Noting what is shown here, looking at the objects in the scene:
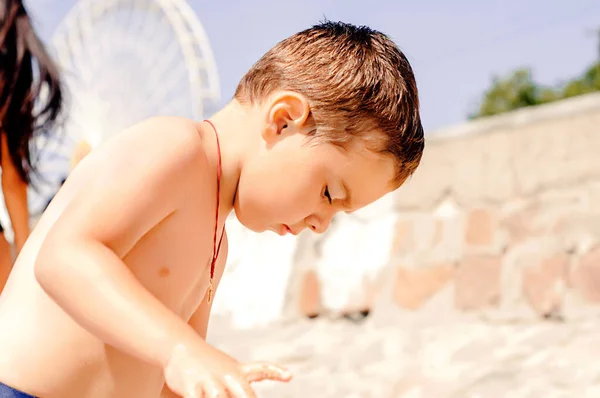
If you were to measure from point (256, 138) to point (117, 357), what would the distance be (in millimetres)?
384

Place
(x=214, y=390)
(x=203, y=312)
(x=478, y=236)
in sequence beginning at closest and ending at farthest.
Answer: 1. (x=214, y=390)
2. (x=203, y=312)
3. (x=478, y=236)

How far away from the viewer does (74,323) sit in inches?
44.6

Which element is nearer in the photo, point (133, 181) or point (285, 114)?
point (133, 181)

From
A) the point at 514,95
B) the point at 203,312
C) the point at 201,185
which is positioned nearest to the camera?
the point at 201,185

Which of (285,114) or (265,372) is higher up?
A: (285,114)

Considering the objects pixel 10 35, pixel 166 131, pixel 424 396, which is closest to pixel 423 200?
pixel 424 396

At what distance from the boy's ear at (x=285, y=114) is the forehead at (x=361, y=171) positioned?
2.7 inches

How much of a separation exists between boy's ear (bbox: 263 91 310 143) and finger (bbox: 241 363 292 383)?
0.37 metres

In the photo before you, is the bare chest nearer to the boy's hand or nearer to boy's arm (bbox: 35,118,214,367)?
boy's arm (bbox: 35,118,214,367)

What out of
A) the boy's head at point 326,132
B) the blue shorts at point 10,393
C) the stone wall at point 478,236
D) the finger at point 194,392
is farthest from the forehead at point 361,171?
the stone wall at point 478,236

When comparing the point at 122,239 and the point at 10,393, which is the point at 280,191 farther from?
the point at 10,393

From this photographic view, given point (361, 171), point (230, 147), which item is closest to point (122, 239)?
point (230, 147)

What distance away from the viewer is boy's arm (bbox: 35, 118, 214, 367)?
0.96m

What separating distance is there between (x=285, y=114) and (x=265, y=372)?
15.8 inches
